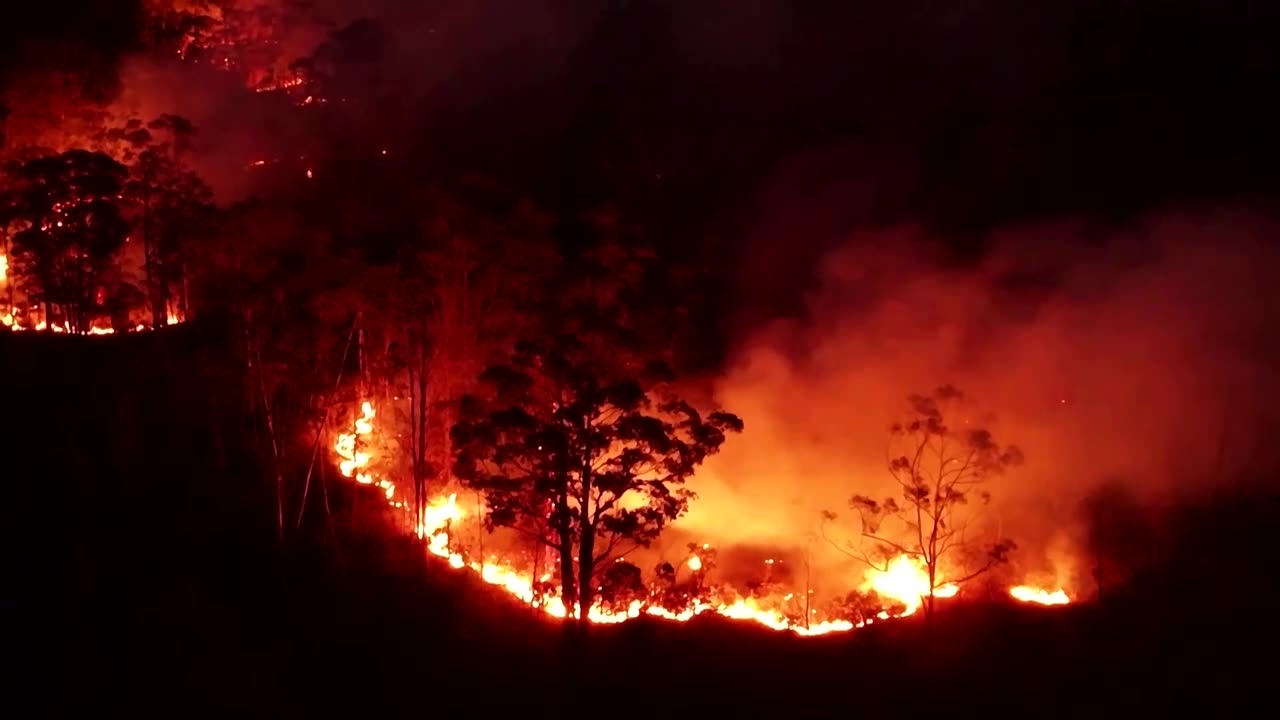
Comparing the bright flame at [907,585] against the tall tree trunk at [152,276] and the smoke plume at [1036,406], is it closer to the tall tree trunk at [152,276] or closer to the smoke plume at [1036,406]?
the smoke plume at [1036,406]

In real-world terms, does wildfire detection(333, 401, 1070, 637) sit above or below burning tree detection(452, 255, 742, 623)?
below

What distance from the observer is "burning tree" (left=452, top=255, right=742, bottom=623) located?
17891 mm

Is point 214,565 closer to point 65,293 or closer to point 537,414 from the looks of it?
point 537,414

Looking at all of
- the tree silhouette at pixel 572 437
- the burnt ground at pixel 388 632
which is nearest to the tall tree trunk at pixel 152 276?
the burnt ground at pixel 388 632

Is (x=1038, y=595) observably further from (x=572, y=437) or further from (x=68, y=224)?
(x=68, y=224)

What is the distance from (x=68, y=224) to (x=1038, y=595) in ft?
70.5

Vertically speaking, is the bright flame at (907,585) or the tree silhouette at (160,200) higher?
the tree silhouette at (160,200)

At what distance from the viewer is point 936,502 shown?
63.9 feet

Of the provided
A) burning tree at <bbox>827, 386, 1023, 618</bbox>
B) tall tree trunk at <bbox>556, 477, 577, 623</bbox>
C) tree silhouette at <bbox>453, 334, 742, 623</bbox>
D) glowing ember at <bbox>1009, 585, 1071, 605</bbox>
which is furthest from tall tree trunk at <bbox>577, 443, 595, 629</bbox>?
glowing ember at <bbox>1009, 585, 1071, 605</bbox>

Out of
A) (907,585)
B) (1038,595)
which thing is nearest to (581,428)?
(907,585)

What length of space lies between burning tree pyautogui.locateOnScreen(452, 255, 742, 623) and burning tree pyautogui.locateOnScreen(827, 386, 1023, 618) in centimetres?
386

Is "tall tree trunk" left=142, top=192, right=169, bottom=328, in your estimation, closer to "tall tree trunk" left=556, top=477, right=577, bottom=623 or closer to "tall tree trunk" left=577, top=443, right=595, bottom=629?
"tall tree trunk" left=556, top=477, right=577, bottom=623

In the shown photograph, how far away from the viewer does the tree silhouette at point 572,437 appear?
17875 millimetres

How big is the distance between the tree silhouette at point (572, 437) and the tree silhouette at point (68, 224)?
11491 millimetres
